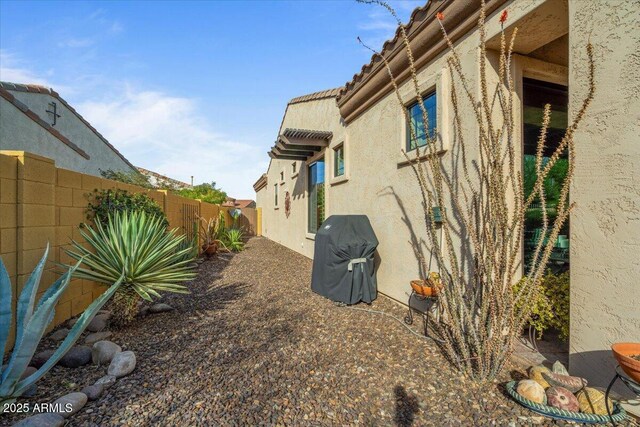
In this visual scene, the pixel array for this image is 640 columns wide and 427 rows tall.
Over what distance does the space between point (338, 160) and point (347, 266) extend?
3737 mm

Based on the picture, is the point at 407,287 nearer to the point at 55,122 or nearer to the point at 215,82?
the point at 215,82

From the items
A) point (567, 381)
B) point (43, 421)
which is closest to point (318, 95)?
point (567, 381)

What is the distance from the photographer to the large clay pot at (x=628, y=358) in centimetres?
177

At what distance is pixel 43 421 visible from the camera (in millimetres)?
1878

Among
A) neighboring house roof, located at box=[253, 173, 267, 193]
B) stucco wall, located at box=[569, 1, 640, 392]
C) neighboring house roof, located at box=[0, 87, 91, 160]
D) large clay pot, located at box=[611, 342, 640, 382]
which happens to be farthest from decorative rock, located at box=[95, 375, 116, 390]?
neighboring house roof, located at box=[253, 173, 267, 193]

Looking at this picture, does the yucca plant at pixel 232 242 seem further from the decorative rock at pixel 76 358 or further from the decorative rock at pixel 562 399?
the decorative rock at pixel 562 399

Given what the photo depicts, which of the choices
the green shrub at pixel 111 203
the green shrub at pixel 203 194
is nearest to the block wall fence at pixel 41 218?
the green shrub at pixel 111 203

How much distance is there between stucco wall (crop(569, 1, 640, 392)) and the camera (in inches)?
86.2

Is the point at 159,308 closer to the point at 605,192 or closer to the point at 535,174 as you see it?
the point at 605,192

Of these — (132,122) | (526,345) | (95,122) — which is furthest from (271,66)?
(95,122)

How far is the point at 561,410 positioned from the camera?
2.12 meters

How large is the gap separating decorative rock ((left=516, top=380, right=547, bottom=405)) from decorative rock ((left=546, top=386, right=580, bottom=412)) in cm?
4

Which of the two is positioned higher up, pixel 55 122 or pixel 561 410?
pixel 55 122

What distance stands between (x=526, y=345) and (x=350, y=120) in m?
5.48
